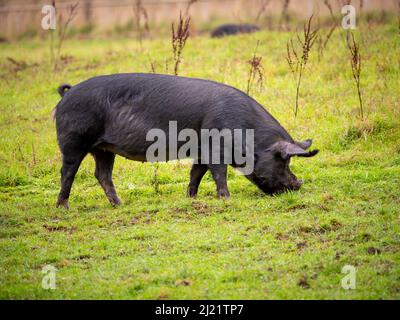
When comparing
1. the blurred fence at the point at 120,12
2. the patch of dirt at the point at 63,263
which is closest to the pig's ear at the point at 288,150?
the patch of dirt at the point at 63,263

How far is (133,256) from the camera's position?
6941mm

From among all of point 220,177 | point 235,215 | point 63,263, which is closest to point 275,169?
point 220,177

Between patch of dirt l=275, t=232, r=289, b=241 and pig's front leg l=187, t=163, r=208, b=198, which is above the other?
pig's front leg l=187, t=163, r=208, b=198

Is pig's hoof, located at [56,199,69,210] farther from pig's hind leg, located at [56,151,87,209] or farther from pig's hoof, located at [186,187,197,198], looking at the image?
pig's hoof, located at [186,187,197,198]

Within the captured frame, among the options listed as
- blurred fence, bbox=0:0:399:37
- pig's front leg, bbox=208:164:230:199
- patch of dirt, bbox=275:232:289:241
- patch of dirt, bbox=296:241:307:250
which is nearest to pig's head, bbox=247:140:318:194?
pig's front leg, bbox=208:164:230:199

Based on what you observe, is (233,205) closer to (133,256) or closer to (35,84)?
(133,256)

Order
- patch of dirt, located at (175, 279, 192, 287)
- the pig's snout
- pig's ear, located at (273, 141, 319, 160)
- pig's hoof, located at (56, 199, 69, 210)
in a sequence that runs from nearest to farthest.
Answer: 1. patch of dirt, located at (175, 279, 192, 287)
2. pig's ear, located at (273, 141, 319, 160)
3. the pig's snout
4. pig's hoof, located at (56, 199, 69, 210)

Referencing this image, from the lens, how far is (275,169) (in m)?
8.66

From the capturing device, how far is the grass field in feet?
20.4

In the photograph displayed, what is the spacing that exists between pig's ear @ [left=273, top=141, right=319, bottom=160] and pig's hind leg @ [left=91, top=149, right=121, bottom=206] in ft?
6.74

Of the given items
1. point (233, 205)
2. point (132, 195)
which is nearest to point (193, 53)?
point (132, 195)

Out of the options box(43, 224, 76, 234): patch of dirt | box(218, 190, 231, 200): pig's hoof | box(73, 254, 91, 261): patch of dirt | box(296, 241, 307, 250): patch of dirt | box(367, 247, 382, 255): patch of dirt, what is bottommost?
box(73, 254, 91, 261): patch of dirt

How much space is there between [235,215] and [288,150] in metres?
1.06

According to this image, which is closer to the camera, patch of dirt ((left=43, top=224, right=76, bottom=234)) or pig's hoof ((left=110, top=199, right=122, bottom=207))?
patch of dirt ((left=43, top=224, right=76, bottom=234))
